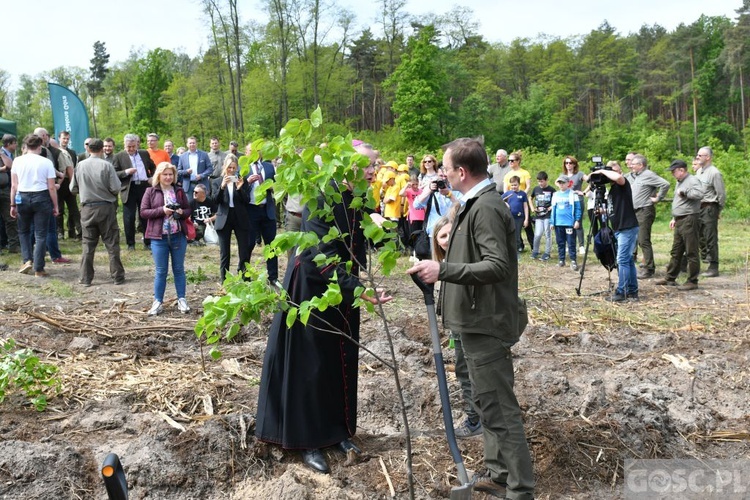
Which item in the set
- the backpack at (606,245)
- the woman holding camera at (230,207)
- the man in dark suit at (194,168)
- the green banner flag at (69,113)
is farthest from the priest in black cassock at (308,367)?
the green banner flag at (69,113)

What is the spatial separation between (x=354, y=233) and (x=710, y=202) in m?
9.29

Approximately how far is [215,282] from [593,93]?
6454 centimetres

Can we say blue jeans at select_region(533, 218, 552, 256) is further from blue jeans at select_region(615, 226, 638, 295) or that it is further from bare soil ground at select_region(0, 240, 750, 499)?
bare soil ground at select_region(0, 240, 750, 499)

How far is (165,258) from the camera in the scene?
8062mm

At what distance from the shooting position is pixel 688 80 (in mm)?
63719

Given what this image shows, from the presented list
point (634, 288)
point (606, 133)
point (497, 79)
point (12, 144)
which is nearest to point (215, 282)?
point (12, 144)

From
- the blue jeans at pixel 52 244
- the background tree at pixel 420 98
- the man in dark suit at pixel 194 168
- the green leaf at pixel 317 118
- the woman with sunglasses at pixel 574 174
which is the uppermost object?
the background tree at pixel 420 98

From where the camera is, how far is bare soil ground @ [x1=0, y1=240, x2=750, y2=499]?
4.04 metres

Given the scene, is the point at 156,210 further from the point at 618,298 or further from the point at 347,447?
the point at 618,298

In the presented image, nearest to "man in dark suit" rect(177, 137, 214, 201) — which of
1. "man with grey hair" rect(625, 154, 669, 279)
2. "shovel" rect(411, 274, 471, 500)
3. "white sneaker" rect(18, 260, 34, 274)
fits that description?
"white sneaker" rect(18, 260, 34, 274)

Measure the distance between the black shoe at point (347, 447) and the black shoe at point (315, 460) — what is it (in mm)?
155

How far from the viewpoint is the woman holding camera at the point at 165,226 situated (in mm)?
7965

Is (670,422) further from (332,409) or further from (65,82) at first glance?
(65,82)

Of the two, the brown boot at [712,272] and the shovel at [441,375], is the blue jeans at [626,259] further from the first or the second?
the shovel at [441,375]
